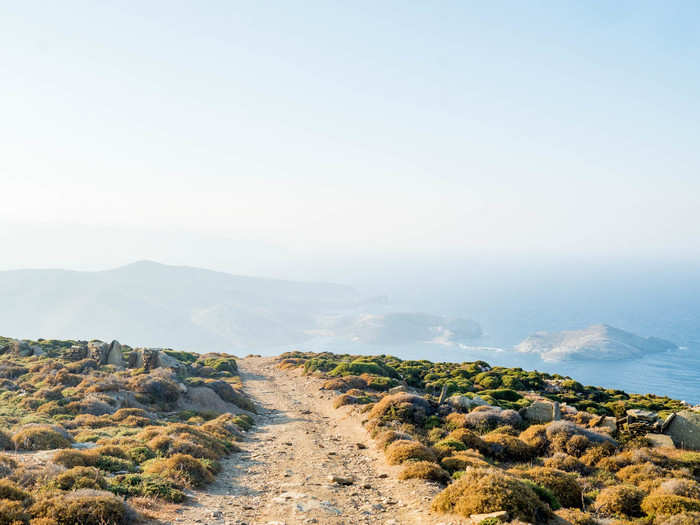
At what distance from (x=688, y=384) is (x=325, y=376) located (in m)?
163

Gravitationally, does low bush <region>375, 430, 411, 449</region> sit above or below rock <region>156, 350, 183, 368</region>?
above

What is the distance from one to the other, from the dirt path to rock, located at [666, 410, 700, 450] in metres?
15.2

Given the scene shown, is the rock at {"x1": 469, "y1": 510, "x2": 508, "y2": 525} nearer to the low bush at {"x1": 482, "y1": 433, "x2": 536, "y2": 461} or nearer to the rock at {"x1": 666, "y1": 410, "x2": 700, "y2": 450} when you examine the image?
the low bush at {"x1": 482, "y1": 433, "x2": 536, "y2": 461}

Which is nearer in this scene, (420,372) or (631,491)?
(631,491)

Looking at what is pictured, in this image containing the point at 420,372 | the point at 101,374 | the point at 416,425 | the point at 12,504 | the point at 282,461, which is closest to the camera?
the point at 12,504

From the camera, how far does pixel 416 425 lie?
2398 cm

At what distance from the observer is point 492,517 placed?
9953mm

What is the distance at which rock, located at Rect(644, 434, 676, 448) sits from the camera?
19922 millimetres

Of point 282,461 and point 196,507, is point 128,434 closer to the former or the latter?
point 282,461

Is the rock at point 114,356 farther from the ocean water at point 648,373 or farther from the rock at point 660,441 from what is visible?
the ocean water at point 648,373

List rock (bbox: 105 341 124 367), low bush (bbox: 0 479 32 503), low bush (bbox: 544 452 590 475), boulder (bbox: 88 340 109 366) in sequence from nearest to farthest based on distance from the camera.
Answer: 1. low bush (bbox: 0 479 32 503)
2. low bush (bbox: 544 452 590 475)
3. boulder (bbox: 88 340 109 366)
4. rock (bbox: 105 341 124 367)

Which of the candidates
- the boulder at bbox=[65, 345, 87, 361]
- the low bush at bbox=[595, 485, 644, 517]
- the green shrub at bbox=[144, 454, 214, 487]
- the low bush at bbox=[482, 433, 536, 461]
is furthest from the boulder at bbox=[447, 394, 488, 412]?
the boulder at bbox=[65, 345, 87, 361]

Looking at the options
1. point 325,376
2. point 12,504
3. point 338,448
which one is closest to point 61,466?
point 12,504

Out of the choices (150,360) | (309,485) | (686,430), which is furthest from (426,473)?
(150,360)
